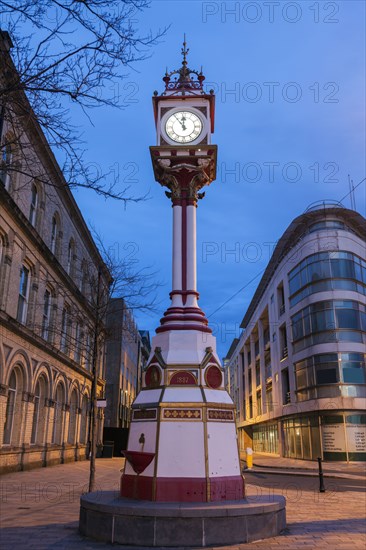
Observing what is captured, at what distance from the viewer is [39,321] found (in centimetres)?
2278

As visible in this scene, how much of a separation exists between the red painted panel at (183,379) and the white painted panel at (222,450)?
2.57ft

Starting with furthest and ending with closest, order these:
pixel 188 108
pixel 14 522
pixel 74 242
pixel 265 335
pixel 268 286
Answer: pixel 265 335, pixel 268 286, pixel 74 242, pixel 188 108, pixel 14 522

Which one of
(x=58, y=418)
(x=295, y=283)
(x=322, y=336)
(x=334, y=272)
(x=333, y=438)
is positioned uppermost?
(x=295, y=283)

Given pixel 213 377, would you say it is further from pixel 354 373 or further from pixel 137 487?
pixel 354 373

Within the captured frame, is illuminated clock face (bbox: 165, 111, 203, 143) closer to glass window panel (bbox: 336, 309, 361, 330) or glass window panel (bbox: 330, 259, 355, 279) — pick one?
glass window panel (bbox: 336, 309, 361, 330)

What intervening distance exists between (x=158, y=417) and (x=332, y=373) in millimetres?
26032

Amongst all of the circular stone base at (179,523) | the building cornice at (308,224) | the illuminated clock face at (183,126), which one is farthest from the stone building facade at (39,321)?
the building cornice at (308,224)

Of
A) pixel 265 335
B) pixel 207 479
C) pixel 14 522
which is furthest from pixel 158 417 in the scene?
pixel 265 335

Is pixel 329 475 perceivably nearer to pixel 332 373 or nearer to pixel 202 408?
pixel 332 373

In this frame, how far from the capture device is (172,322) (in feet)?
31.4

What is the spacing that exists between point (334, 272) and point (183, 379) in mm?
27008

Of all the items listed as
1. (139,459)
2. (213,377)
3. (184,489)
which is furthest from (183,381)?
(184,489)

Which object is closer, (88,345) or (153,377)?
(153,377)

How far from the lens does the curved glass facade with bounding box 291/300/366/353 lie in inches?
1275
